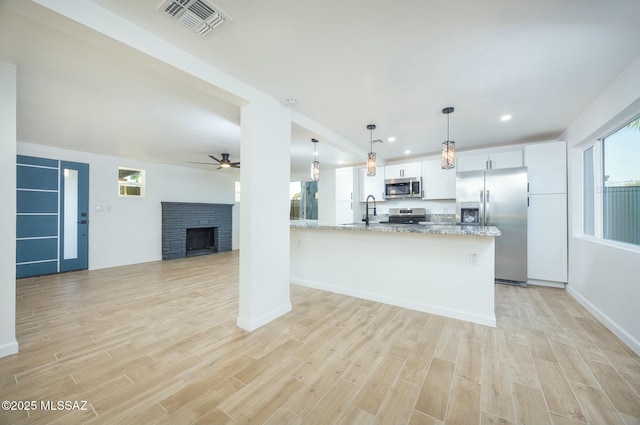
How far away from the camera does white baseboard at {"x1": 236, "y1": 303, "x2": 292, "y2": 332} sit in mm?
2441

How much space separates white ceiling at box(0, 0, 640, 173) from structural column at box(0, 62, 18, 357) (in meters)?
0.27

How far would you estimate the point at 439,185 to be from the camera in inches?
195

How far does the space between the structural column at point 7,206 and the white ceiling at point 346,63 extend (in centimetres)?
27

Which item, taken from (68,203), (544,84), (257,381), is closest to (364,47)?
(544,84)

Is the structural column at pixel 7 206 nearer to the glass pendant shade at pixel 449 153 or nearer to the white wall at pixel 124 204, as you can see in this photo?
the white wall at pixel 124 204

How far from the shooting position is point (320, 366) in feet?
6.15

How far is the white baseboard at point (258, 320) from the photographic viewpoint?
2.44m

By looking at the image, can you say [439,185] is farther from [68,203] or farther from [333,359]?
[68,203]

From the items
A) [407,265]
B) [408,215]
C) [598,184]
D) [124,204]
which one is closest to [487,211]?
[598,184]

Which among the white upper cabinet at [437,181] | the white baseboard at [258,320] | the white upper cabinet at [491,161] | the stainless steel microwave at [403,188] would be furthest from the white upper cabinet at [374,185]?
the white baseboard at [258,320]

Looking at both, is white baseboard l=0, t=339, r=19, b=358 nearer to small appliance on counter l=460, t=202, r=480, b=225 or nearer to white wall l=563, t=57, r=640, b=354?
white wall l=563, t=57, r=640, b=354

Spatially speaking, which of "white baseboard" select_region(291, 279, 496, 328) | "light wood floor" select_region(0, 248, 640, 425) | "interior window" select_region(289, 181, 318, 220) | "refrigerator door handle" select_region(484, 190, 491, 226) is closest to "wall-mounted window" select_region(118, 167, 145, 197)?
"light wood floor" select_region(0, 248, 640, 425)

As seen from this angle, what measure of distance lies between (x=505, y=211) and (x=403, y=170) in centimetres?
205

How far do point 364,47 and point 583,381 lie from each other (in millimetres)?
2939
